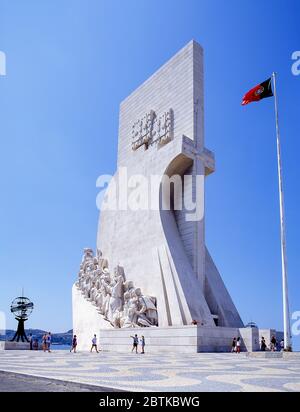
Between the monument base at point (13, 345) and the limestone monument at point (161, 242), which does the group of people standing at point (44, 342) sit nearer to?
the monument base at point (13, 345)

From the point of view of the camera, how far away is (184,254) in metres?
17.4

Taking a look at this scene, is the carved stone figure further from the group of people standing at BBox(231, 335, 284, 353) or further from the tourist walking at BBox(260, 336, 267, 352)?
the tourist walking at BBox(260, 336, 267, 352)

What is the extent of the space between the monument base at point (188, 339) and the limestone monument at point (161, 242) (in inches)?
2.0

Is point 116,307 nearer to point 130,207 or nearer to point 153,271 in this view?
point 153,271

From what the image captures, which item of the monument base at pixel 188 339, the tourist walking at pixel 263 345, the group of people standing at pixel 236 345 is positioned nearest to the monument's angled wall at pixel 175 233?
the monument base at pixel 188 339

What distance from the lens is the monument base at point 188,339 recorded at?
13.5 metres

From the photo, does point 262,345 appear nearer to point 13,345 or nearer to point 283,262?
point 283,262

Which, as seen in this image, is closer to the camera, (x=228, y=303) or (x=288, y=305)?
(x=288, y=305)

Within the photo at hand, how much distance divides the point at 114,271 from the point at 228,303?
5.06m

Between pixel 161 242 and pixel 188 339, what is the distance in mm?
4645

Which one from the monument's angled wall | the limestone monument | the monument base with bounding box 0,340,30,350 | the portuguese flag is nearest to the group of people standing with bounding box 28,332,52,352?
the monument base with bounding box 0,340,30,350

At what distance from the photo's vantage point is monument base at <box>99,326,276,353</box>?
13.5 meters

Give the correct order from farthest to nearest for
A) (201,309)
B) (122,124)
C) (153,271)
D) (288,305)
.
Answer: (122,124) → (153,271) → (201,309) → (288,305)
